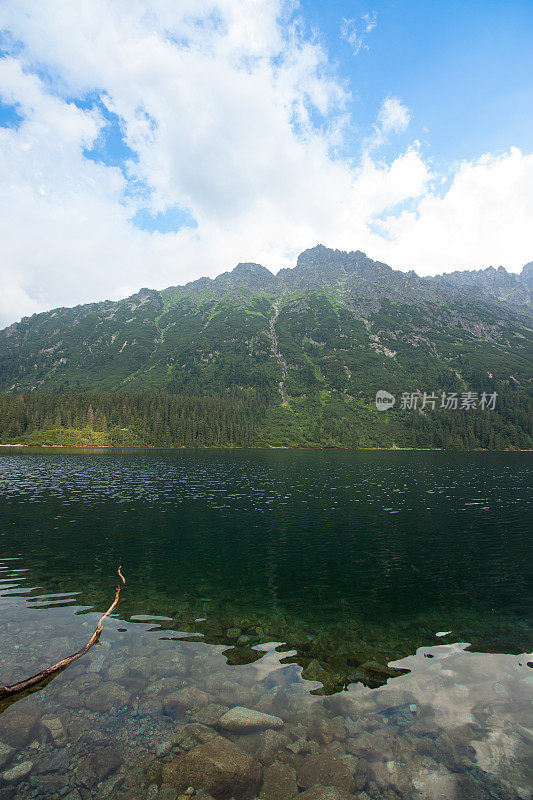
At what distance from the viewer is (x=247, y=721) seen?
1277 centimetres

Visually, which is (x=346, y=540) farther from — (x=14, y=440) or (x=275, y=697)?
(x=14, y=440)

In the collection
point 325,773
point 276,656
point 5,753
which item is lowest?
point 276,656

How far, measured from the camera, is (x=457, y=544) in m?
38.0

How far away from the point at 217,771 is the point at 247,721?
246 cm

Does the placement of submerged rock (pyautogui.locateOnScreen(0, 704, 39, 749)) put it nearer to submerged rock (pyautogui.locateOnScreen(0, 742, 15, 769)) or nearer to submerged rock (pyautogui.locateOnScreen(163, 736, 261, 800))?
submerged rock (pyautogui.locateOnScreen(0, 742, 15, 769))

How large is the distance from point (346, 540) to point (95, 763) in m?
31.6

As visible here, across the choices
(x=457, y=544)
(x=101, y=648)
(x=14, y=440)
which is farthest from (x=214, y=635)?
(x=14, y=440)

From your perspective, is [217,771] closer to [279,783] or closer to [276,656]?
[279,783]

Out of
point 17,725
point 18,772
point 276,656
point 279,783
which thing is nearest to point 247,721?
point 279,783

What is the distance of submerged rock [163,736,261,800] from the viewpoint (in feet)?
32.7

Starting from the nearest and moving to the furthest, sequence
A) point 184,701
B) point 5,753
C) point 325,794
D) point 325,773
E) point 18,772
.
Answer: point 325,794, point 18,772, point 325,773, point 5,753, point 184,701

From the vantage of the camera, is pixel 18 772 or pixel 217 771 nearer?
pixel 18 772

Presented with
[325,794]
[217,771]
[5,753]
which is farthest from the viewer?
[5,753]

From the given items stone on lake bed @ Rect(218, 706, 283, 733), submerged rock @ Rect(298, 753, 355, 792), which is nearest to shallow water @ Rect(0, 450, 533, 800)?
submerged rock @ Rect(298, 753, 355, 792)
